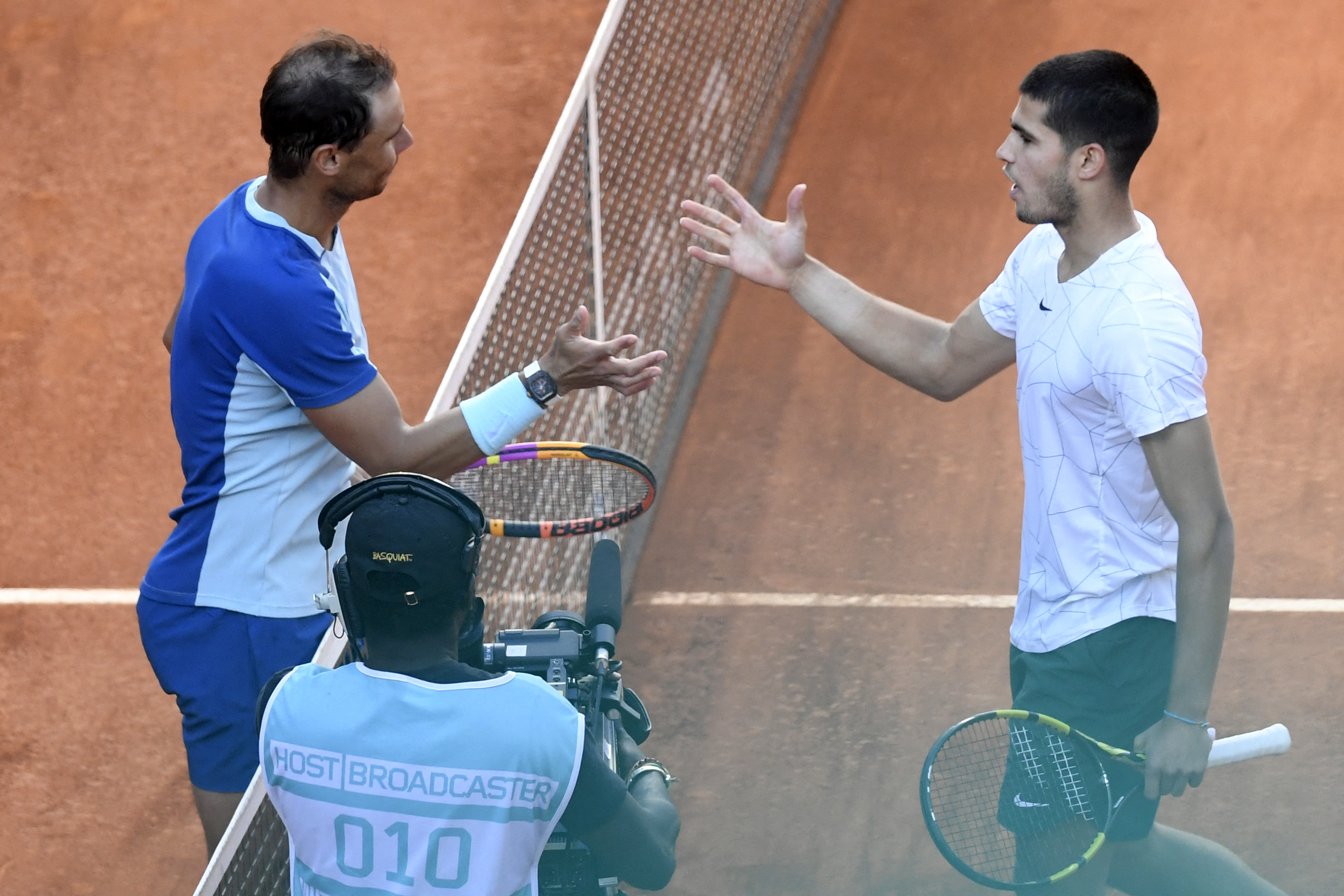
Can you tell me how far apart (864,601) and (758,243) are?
165 centimetres

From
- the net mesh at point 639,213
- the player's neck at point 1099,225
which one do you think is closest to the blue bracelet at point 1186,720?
the player's neck at point 1099,225

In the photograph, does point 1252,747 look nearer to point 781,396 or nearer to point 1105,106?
point 1105,106

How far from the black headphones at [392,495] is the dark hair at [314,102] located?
0.79m

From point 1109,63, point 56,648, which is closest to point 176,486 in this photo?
point 56,648

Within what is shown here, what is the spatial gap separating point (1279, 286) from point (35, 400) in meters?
5.49

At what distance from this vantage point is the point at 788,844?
3.69m

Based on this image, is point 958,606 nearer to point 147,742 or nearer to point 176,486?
point 147,742

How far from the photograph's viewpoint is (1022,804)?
8.93ft

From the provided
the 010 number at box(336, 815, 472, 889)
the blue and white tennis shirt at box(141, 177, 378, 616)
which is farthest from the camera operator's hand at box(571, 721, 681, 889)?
the blue and white tennis shirt at box(141, 177, 378, 616)

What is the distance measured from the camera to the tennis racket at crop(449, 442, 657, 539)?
2.75m

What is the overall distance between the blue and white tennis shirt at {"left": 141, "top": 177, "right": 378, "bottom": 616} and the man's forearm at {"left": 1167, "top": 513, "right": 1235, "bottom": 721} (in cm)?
165

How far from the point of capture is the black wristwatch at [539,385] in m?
2.66

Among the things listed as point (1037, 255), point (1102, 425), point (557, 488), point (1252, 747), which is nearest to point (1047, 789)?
point (1252, 747)

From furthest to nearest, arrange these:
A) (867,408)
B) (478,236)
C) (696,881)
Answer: (478,236) → (867,408) → (696,881)
